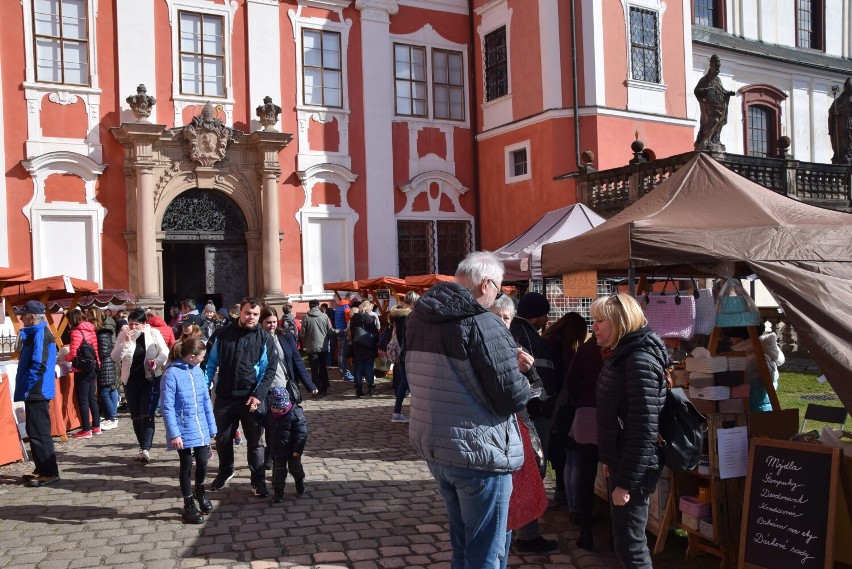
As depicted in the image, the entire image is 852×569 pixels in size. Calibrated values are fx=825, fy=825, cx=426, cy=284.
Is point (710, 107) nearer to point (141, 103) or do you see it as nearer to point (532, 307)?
point (141, 103)

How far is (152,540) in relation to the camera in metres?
6.19

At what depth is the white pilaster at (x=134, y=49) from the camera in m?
18.4

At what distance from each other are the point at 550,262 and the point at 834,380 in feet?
10.6

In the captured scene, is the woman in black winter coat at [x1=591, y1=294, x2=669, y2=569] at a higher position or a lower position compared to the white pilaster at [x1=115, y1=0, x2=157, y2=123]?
lower

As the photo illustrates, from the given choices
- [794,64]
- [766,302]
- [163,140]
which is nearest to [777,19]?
[794,64]

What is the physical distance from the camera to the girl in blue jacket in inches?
260

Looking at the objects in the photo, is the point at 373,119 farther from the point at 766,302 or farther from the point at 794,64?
the point at 794,64

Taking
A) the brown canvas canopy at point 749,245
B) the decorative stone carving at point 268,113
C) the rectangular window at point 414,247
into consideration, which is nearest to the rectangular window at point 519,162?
the rectangular window at point 414,247

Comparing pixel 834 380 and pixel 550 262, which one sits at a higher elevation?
pixel 550 262

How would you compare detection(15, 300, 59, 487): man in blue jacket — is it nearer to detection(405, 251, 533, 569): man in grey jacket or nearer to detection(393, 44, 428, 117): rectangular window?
detection(405, 251, 533, 569): man in grey jacket

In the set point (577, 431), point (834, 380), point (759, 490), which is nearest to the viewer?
point (834, 380)

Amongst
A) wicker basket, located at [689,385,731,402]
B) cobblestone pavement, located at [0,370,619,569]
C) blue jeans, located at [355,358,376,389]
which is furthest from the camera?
blue jeans, located at [355,358,376,389]

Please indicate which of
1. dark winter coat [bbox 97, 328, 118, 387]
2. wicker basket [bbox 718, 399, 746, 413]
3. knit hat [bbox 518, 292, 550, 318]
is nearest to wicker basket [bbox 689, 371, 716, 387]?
wicker basket [bbox 718, 399, 746, 413]

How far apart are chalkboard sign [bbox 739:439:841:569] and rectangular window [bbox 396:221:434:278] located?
16742 mm
